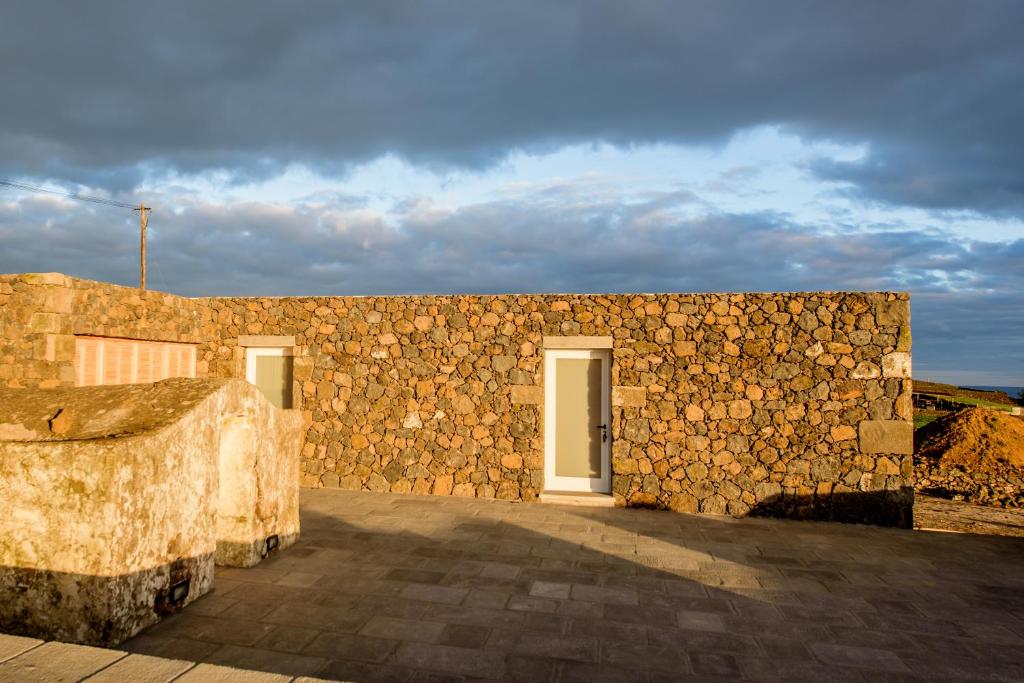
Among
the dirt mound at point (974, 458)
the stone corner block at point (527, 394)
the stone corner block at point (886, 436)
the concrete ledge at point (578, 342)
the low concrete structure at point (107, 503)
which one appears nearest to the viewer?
the low concrete structure at point (107, 503)

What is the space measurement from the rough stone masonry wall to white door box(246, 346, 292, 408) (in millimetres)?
444

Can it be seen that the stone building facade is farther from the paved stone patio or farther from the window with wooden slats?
the paved stone patio

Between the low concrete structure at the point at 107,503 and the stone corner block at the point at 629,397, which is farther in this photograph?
the stone corner block at the point at 629,397

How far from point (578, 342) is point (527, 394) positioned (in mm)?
931

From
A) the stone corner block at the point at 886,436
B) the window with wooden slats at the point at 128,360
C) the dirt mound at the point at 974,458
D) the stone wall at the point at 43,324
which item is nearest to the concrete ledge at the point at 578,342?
the stone corner block at the point at 886,436

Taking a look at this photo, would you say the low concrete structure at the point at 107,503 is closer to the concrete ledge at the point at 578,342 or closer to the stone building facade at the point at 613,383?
the stone building facade at the point at 613,383

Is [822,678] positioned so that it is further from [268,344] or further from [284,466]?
[268,344]

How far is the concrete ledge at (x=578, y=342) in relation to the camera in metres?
7.71

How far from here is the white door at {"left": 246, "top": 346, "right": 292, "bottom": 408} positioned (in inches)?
351

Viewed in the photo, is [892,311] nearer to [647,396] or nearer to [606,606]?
[647,396]

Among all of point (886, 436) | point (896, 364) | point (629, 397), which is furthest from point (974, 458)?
point (629, 397)

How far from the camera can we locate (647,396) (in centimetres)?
759

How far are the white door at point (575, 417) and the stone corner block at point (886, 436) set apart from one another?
2.98 m

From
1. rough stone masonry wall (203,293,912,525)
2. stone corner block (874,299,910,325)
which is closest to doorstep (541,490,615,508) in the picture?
rough stone masonry wall (203,293,912,525)
